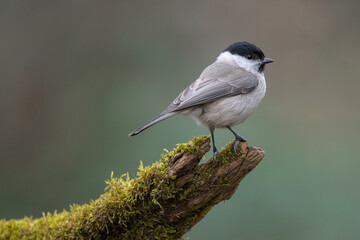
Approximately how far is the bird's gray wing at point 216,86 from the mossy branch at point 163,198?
0.50 metres

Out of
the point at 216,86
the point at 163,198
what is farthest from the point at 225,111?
the point at 163,198

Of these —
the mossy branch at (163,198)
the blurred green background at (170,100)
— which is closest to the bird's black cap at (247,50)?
the blurred green background at (170,100)

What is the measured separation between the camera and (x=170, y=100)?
495cm

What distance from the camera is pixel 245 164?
292 cm

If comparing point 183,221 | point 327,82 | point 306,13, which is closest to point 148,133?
point 183,221

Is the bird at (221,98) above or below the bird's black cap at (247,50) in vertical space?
below

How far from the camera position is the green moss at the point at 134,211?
275 centimetres

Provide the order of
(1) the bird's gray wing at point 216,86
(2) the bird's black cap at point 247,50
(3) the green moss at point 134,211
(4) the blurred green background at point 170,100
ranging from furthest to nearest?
1. (4) the blurred green background at point 170,100
2. (2) the bird's black cap at point 247,50
3. (1) the bird's gray wing at point 216,86
4. (3) the green moss at point 134,211

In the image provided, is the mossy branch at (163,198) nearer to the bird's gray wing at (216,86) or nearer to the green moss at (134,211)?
the green moss at (134,211)

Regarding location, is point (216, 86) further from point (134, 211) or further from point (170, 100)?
point (170, 100)

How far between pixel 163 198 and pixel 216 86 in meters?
1.15

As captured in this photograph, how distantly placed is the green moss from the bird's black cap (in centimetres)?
123

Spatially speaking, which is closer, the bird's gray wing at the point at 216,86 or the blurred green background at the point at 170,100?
the bird's gray wing at the point at 216,86

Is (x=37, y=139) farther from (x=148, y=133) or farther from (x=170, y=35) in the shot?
(x=170, y=35)
